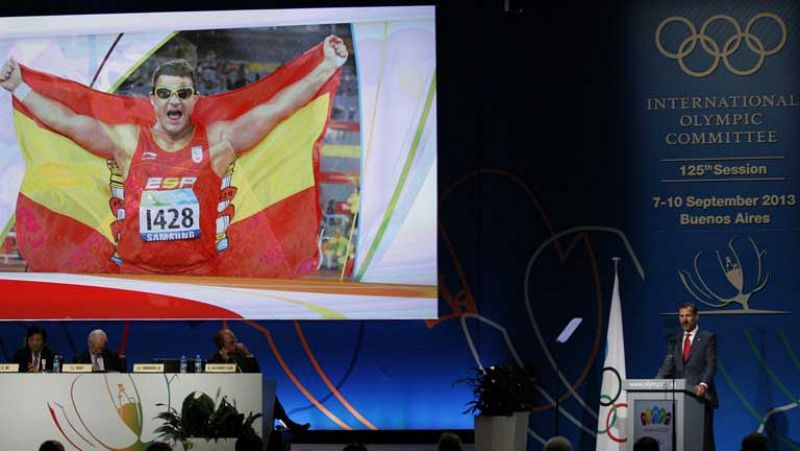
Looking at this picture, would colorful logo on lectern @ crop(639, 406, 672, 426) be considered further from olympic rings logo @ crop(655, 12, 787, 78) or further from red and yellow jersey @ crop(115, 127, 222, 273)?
red and yellow jersey @ crop(115, 127, 222, 273)

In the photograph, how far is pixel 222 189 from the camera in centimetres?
1052

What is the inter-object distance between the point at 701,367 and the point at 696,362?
0.05 meters

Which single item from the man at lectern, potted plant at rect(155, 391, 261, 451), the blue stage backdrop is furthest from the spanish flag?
the man at lectern

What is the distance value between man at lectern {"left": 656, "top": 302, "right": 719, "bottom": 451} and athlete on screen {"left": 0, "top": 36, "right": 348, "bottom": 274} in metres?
3.72

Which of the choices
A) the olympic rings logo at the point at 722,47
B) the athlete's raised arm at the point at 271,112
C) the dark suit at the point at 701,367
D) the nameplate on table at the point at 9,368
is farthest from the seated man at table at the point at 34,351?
the olympic rings logo at the point at 722,47

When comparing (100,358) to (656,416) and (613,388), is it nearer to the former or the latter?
(656,416)

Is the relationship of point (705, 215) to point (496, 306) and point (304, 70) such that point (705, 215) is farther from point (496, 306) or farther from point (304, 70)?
point (304, 70)

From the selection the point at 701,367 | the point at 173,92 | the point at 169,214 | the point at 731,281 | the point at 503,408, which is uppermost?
the point at 173,92

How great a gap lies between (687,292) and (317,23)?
3.90m

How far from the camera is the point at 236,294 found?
10.4 metres

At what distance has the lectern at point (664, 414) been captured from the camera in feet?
26.0

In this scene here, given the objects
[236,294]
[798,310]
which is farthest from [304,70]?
[798,310]

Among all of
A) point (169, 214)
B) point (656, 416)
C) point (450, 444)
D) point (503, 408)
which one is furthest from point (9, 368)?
point (656, 416)

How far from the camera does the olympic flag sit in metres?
9.80
